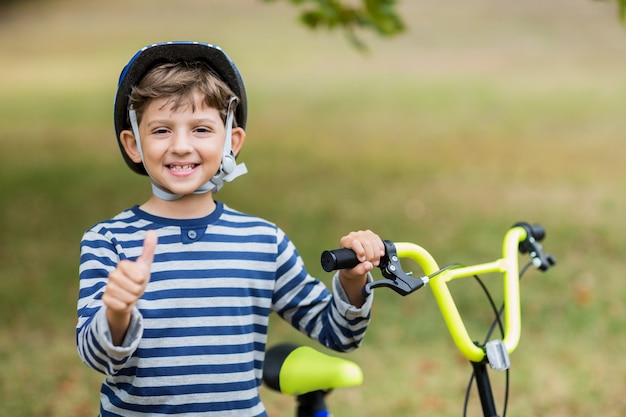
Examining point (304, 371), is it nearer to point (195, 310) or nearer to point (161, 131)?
point (195, 310)

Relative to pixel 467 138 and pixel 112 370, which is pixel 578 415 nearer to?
pixel 112 370

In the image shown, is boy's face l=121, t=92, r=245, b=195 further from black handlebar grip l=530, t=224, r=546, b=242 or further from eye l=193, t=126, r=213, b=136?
black handlebar grip l=530, t=224, r=546, b=242

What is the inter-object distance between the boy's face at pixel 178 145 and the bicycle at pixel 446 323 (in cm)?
47

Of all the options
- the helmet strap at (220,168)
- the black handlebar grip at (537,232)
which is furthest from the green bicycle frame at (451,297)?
the helmet strap at (220,168)

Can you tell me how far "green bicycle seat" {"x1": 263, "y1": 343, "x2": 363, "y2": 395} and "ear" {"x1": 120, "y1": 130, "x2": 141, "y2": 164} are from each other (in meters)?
0.74

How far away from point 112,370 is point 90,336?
112mm

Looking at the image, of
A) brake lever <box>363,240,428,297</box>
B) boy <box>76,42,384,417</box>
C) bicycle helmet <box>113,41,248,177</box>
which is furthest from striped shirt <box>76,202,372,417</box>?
bicycle helmet <box>113,41,248,177</box>

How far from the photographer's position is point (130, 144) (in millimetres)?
2688

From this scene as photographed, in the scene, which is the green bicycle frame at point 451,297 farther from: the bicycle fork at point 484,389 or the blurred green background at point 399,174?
the blurred green background at point 399,174

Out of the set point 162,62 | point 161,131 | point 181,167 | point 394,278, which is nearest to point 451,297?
point 394,278

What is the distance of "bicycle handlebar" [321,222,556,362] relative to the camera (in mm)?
2395

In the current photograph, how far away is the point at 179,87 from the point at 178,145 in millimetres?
184

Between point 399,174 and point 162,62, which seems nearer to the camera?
point 162,62

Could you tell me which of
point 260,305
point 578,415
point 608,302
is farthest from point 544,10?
point 260,305
